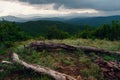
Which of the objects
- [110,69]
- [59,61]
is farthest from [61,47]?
[110,69]

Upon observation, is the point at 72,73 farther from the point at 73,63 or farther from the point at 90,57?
the point at 90,57

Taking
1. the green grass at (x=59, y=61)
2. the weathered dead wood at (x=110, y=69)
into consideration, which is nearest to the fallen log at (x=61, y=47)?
the green grass at (x=59, y=61)

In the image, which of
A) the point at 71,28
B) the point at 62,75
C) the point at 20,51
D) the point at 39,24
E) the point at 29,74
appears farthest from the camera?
the point at 39,24

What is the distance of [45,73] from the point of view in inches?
478

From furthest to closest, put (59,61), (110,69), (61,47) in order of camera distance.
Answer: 1. (61,47)
2. (59,61)
3. (110,69)

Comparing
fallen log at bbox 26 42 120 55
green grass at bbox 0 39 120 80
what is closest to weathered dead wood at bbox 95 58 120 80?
green grass at bbox 0 39 120 80

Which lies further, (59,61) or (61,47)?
(61,47)

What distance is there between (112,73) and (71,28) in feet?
434

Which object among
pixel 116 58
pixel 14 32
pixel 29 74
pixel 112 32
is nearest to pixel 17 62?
pixel 29 74

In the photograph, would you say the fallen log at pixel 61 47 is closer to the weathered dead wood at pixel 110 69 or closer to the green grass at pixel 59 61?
the green grass at pixel 59 61

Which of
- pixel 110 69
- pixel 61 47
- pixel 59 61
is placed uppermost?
pixel 61 47

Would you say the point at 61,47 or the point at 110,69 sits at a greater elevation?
the point at 61,47

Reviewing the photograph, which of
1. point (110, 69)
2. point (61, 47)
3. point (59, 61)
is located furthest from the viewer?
point (61, 47)

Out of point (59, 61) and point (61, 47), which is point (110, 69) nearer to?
point (59, 61)
